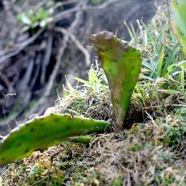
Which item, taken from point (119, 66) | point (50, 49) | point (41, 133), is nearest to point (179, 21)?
point (119, 66)

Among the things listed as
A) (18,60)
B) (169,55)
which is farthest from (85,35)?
(169,55)

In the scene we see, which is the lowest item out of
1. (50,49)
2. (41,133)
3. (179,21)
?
(50,49)

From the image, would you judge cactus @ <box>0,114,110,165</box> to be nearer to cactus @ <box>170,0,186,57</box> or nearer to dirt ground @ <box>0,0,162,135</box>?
cactus @ <box>170,0,186,57</box>

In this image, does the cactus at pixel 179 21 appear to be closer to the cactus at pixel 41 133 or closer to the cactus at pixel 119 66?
the cactus at pixel 119 66

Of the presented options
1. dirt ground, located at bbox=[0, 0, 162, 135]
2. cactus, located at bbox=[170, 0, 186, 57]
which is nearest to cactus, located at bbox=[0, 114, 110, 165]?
cactus, located at bbox=[170, 0, 186, 57]

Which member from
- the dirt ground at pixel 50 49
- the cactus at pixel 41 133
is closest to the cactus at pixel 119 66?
the cactus at pixel 41 133

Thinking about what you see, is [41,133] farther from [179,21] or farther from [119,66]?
[179,21]
